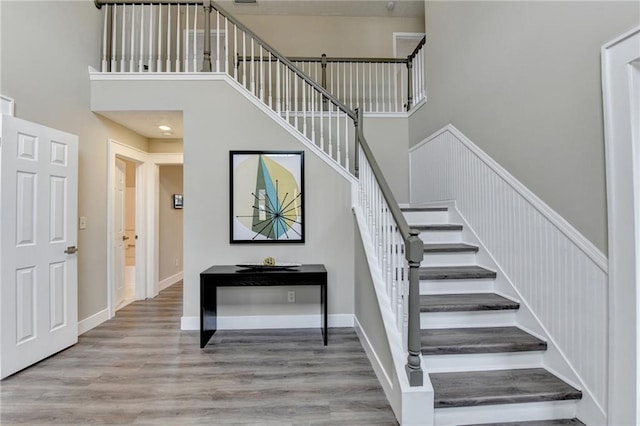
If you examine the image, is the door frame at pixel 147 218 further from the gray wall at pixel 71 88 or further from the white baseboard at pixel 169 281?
the gray wall at pixel 71 88

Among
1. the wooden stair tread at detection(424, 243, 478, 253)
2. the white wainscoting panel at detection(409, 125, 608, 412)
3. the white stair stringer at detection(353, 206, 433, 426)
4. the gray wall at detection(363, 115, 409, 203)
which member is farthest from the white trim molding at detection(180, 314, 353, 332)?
the gray wall at detection(363, 115, 409, 203)

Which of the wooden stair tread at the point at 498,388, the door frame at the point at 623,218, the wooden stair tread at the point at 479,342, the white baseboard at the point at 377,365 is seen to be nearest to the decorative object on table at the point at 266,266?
the white baseboard at the point at 377,365

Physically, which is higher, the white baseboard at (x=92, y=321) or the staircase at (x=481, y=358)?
the staircase at (x=481, y=358)

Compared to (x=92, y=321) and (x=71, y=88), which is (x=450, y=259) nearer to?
(x=92, y=321)

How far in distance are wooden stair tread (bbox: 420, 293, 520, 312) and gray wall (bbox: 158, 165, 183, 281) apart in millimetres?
4331

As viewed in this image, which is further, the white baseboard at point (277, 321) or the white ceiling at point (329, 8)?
the white ceiling at point (329, 8)

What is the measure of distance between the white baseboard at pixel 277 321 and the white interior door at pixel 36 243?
3.85 feet

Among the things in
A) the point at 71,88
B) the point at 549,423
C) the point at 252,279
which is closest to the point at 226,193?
the point at 252,279

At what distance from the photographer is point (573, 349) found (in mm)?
1920

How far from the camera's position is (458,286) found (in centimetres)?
264

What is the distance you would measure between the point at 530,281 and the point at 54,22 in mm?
4769

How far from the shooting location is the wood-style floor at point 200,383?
201cm

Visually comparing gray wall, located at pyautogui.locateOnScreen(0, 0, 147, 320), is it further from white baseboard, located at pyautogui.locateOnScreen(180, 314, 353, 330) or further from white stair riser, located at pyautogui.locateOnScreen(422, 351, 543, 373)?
white stair riser, located at pyautogui.locateOnScreen(422, 351, 543, 373)

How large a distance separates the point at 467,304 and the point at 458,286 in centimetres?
29
